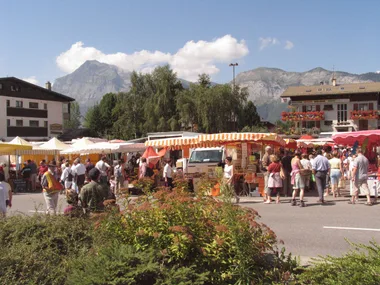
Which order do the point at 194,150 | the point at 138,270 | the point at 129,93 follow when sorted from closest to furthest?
the point at 138,270 → the point at 194,150 → the point at 129,93

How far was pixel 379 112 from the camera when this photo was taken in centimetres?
5912

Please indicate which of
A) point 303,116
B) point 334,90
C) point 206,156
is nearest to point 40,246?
point 206,156

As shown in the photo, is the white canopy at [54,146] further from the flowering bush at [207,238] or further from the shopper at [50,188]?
the flowering bush at [207,238]

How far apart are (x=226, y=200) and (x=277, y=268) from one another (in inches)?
36.5

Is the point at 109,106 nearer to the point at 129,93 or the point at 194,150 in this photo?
the point at 129,93

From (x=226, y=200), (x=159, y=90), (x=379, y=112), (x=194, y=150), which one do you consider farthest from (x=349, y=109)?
(x=226, y=200)

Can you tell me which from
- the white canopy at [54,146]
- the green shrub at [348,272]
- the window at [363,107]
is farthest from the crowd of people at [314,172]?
the window at [363,107]

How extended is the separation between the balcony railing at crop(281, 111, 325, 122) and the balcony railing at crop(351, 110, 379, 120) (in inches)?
180

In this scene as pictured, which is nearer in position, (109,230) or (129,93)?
(109,230)

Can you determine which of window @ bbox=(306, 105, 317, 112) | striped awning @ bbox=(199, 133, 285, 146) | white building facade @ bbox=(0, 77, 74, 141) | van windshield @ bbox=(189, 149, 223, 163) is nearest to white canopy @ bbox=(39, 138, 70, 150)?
van windshield @ bbox=(189, 149, 223, 163)

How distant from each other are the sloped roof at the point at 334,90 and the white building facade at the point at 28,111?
3404 cm

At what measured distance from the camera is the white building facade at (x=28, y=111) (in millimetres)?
49562

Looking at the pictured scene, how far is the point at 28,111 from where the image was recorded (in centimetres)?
5241

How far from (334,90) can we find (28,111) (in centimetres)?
4553
